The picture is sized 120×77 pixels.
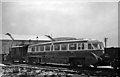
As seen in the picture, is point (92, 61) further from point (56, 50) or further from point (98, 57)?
point (56, 50)

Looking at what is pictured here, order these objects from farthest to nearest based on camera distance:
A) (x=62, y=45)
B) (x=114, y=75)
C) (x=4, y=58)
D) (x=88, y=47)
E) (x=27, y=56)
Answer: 1. (x=4, y=58)
2. (x=27, y=56)
3. (x=62, y=45)
4. (x=88, y=47)
5. (x=114, y=75)

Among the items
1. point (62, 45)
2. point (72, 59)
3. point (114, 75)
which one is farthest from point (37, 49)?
point (114, 75)

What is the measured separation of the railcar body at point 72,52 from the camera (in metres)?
15.5

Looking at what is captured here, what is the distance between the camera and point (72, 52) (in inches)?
661

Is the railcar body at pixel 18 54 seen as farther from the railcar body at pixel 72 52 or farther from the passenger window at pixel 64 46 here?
the passenger window at pixel 64 46

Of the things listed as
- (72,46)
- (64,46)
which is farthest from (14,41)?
(72,46)

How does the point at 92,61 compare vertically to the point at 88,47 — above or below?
below

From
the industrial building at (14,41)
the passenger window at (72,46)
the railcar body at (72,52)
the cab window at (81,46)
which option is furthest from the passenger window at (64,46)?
the industrial building at (14,41)

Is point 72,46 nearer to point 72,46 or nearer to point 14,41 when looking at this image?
point 72,46

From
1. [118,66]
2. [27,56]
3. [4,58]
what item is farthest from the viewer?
[4,58]

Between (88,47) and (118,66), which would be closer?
(118,66)

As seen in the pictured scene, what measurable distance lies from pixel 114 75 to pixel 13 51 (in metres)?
18.7

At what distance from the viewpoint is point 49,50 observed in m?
19.4

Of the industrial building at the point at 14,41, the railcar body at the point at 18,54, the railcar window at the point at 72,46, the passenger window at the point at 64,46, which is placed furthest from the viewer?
the industrial building at the point at 14,41
